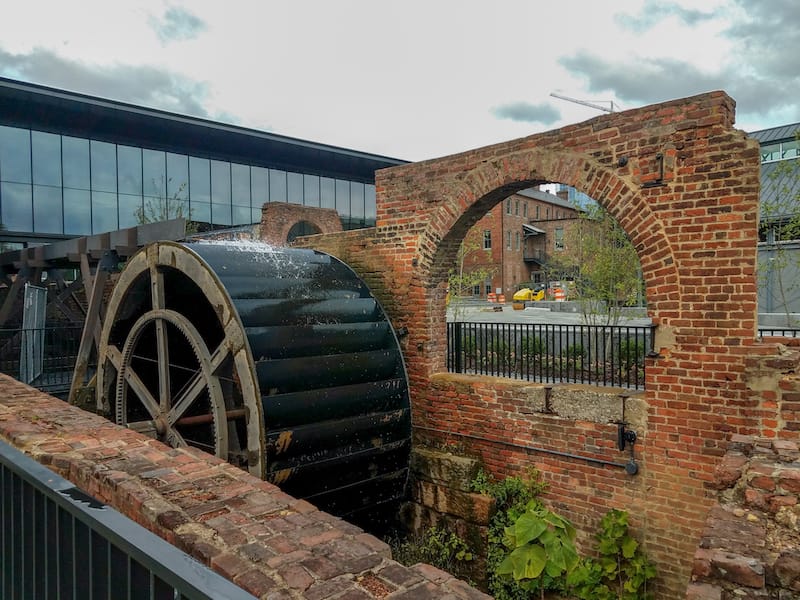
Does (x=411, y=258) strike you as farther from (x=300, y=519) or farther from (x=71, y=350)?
(x=71, y=350)

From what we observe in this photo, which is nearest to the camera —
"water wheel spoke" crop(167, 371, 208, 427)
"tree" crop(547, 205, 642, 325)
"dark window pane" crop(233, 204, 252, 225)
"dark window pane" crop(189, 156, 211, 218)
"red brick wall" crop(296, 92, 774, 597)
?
"red brick wall" crop(296, 92, 774, 597)

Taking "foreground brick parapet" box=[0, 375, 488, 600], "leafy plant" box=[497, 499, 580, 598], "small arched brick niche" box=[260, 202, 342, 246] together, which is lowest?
"leafy plant" box=[497, 499, 580, 598]

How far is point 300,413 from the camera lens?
5.02 meters

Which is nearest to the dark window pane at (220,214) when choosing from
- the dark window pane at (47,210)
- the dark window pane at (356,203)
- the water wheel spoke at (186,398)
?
the dark window pane at (47,210)

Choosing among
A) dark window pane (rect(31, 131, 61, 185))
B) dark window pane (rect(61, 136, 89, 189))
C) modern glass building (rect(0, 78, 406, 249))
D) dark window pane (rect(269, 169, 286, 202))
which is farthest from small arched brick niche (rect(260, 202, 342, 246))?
dark window pane (rect(31, 131, 61, 185))

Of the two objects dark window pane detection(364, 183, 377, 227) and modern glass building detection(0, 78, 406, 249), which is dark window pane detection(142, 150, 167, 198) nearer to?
modern glass building detection(0, 78, 406, 249)

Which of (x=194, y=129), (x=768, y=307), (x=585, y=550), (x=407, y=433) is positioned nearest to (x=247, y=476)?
(x=407, y=433)

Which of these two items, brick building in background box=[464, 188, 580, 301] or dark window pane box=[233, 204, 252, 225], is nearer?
dark window pane box=[233, 204, 252, 225]

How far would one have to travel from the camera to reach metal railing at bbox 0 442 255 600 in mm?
1252

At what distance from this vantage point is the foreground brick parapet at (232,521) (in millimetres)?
1855

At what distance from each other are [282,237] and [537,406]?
44.5 feet

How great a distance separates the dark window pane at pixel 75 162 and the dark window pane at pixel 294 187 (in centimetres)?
768

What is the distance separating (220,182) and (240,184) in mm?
808

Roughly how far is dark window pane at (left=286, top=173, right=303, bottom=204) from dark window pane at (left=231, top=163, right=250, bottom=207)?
1.87 metres
